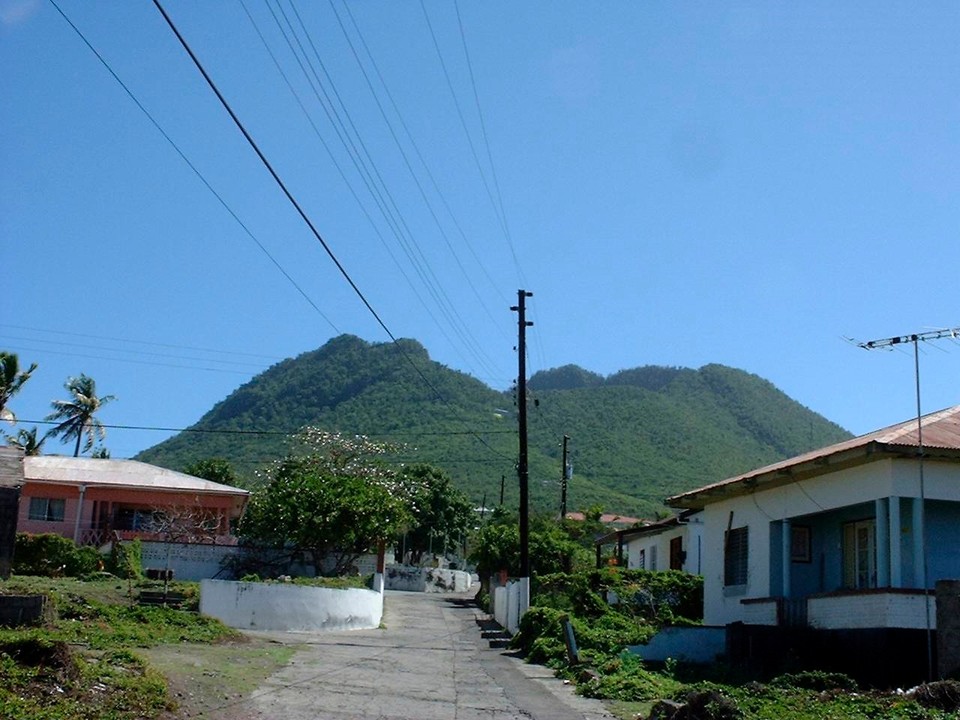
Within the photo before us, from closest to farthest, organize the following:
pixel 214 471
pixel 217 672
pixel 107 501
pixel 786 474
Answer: pixel 217 672
pixel 786 474
pixel 107 501
pixel 214 471

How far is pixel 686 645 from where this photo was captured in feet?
75.6

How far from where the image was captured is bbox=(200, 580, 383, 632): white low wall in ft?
90.2

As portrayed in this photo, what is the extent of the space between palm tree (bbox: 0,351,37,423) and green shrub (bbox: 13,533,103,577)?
10845 millimetres

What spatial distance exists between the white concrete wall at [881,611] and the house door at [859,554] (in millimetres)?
2035

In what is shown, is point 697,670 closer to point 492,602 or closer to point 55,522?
point 492,602

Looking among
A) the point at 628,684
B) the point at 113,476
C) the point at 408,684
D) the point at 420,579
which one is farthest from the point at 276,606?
the point at 420,579

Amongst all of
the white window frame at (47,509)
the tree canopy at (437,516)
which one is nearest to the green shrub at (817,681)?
the white window frame at (47,509)

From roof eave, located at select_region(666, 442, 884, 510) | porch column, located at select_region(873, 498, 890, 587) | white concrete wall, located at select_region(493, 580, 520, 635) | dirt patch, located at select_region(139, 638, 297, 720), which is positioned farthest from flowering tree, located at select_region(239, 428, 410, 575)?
porch column, located at select_region(873, 498, 890, 587)

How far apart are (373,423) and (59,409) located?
125 feet

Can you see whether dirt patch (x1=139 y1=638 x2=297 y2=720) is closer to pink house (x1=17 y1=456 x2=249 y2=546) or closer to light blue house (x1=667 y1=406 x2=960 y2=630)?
light blue house (x1=667 y1=406 x2=960 y2=630)

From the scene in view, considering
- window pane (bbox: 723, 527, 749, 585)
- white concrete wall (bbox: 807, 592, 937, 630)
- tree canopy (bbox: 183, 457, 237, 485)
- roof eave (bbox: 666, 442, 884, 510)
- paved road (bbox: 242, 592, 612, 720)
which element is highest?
tree canopy (bbox: 183, 457, 237, 485)

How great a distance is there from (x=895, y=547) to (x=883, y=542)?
0.30m

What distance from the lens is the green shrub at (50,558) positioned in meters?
35.8

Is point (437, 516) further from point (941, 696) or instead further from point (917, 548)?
point (941, 696)
